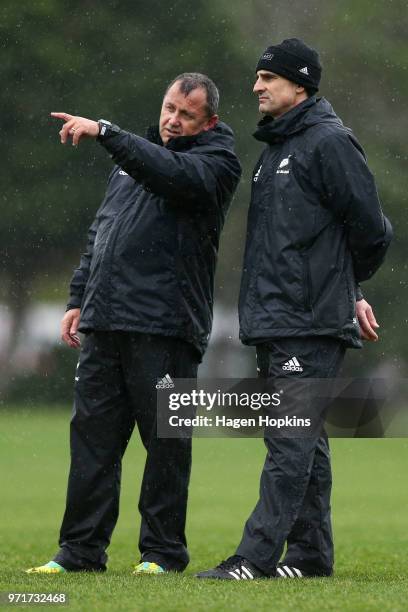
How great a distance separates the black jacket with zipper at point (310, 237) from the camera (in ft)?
17.3

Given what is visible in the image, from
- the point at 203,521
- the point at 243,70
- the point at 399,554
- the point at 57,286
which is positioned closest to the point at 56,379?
the point at 57,286

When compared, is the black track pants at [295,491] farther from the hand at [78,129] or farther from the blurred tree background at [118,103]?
the blurred tree background at [118,103]

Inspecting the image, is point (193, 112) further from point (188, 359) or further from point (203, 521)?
point (203, 521)

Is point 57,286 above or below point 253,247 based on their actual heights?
below

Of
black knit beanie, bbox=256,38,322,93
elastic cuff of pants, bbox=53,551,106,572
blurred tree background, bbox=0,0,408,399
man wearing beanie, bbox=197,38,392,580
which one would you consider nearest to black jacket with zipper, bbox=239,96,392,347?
man wearing beanie, bbox=197,38,392,580

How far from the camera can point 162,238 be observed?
5.66 m

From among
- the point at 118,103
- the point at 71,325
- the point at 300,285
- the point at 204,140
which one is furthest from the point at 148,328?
the point at 118,103

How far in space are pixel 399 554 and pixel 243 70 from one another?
19.1m

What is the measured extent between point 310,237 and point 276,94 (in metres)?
0.58

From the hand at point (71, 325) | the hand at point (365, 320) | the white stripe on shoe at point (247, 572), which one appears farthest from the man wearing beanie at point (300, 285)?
the hand at point (71, 325)

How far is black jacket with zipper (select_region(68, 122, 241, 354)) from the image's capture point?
5504mm

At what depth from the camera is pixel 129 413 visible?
5.78 m

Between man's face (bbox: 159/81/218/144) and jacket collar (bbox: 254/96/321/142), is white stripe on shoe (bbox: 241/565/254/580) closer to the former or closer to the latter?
jacket collar (bbox: 254/96/321/142)

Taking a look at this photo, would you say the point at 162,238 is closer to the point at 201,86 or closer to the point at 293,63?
the point at 201,86
